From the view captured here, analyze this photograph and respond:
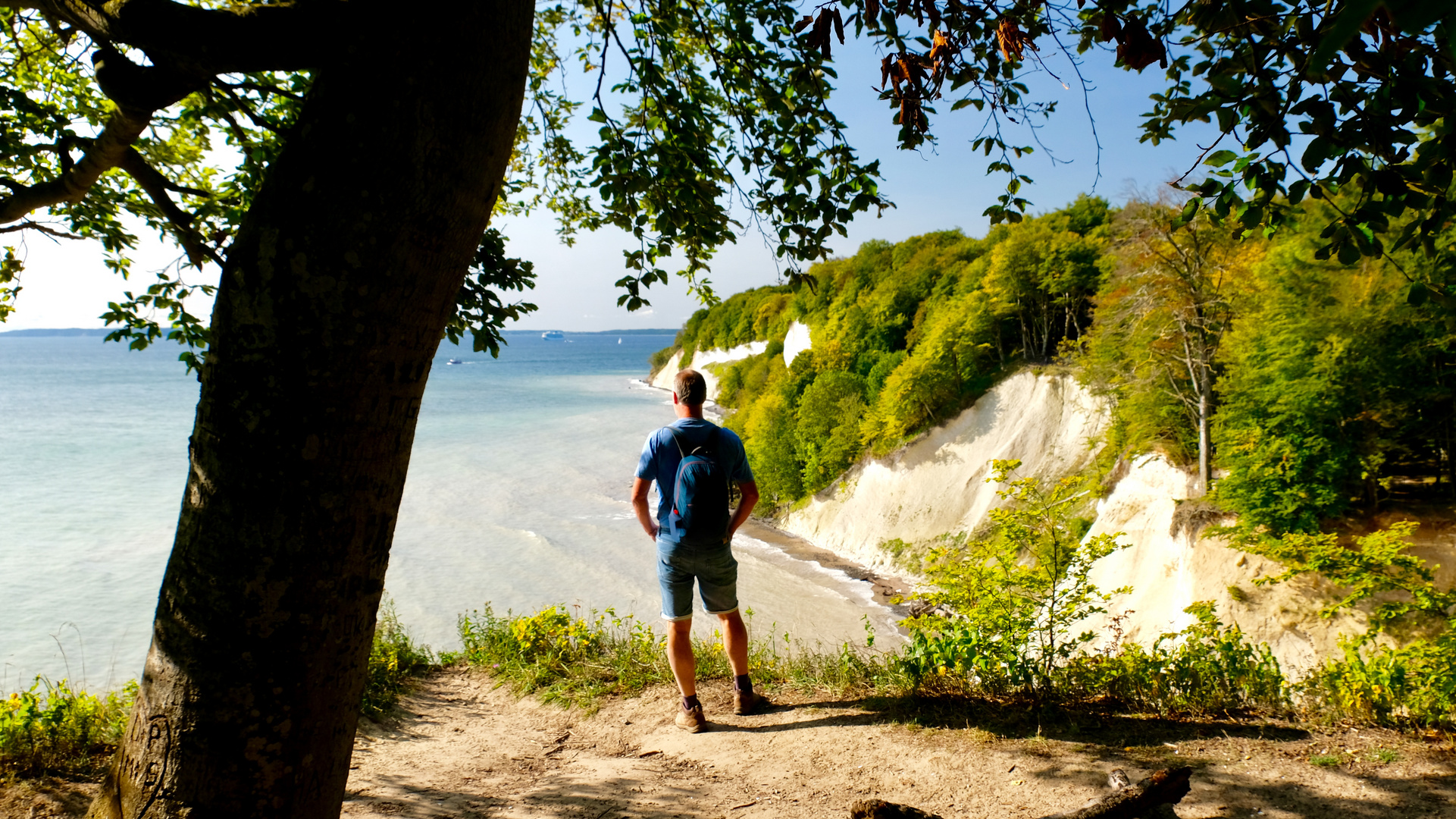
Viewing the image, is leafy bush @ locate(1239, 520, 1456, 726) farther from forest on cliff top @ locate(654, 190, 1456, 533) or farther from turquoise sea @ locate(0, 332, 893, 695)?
turquoise sea @ locate(0, 332, 893, 695)

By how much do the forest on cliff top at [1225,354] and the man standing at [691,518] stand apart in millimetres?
969

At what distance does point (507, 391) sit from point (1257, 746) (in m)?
80.8

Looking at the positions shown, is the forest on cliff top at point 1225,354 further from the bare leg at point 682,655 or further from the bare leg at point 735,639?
the bare leg at point 682,655

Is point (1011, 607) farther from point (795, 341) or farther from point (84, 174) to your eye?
point (795, 341)

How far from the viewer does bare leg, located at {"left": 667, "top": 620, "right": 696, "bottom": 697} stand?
450cm

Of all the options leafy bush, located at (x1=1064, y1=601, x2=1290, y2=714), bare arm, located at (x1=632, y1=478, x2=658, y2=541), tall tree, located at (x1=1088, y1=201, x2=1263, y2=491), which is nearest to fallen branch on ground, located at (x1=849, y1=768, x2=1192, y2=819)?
leafy bush, located at (x1=1064, y1=601, x2=1290, y2=714)

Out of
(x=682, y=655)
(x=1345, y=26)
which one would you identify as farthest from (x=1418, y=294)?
(x=682, y=655)

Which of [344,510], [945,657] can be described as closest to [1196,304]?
[945,657]

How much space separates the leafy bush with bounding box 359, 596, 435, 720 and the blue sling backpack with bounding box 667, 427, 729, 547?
231 centimetres

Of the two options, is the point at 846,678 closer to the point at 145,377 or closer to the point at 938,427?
the point at 938,427

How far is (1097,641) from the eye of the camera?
510 inches

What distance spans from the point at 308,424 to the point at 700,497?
2.89 metres

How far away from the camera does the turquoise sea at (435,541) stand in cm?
1576

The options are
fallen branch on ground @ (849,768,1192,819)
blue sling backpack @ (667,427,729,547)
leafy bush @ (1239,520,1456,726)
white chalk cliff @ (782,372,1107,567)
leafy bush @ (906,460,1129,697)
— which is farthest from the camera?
white chalk cliff @ (782,372,1107,567)
